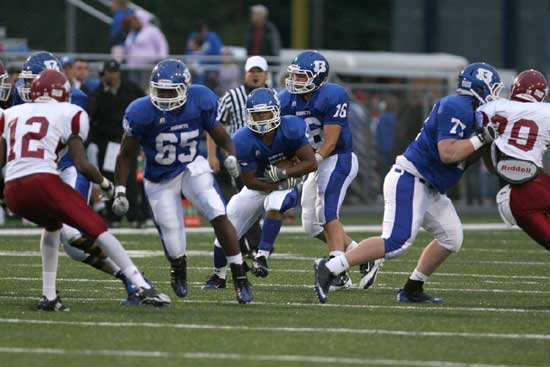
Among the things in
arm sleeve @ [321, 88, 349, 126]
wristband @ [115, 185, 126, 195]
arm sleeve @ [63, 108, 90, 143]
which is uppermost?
arm sleeve @ [63, 108, 90, 143]

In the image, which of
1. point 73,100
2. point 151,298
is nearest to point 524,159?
point 151,298

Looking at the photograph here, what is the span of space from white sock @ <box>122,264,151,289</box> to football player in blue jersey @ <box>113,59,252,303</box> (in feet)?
1.66

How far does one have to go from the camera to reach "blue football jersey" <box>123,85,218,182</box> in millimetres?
8047

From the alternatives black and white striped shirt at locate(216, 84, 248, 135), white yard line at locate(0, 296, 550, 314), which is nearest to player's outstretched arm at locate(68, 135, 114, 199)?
white yard line at locate(0, 296, 550, 314)

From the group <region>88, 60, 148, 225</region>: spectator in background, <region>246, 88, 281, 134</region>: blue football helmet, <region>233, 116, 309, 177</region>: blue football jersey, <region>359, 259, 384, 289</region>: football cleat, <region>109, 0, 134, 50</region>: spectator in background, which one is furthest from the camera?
<region>109, 0, 134, 50</region>: spectator in background

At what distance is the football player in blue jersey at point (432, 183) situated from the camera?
7.88 metres

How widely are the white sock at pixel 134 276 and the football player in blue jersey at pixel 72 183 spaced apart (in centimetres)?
11

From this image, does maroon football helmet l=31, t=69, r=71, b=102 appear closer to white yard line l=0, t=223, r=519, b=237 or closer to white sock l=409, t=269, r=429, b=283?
white sock l=409, t=269, r=429, b=283

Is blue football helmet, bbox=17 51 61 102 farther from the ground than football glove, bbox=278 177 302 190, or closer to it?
farther from the ground

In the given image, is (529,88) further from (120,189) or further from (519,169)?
(120,189)

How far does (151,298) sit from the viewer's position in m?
7.73

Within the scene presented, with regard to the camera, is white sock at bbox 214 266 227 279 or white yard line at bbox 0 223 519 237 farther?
white yard line at bbox 0 223 519 237

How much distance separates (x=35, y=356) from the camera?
248 inches

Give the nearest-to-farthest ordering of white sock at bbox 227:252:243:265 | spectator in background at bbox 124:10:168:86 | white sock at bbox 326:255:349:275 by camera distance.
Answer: white sock at bbox 326:255:349:275 → white sock at bbox 227:252:243:265 → spectator in background at bbox 124:10:168:86
